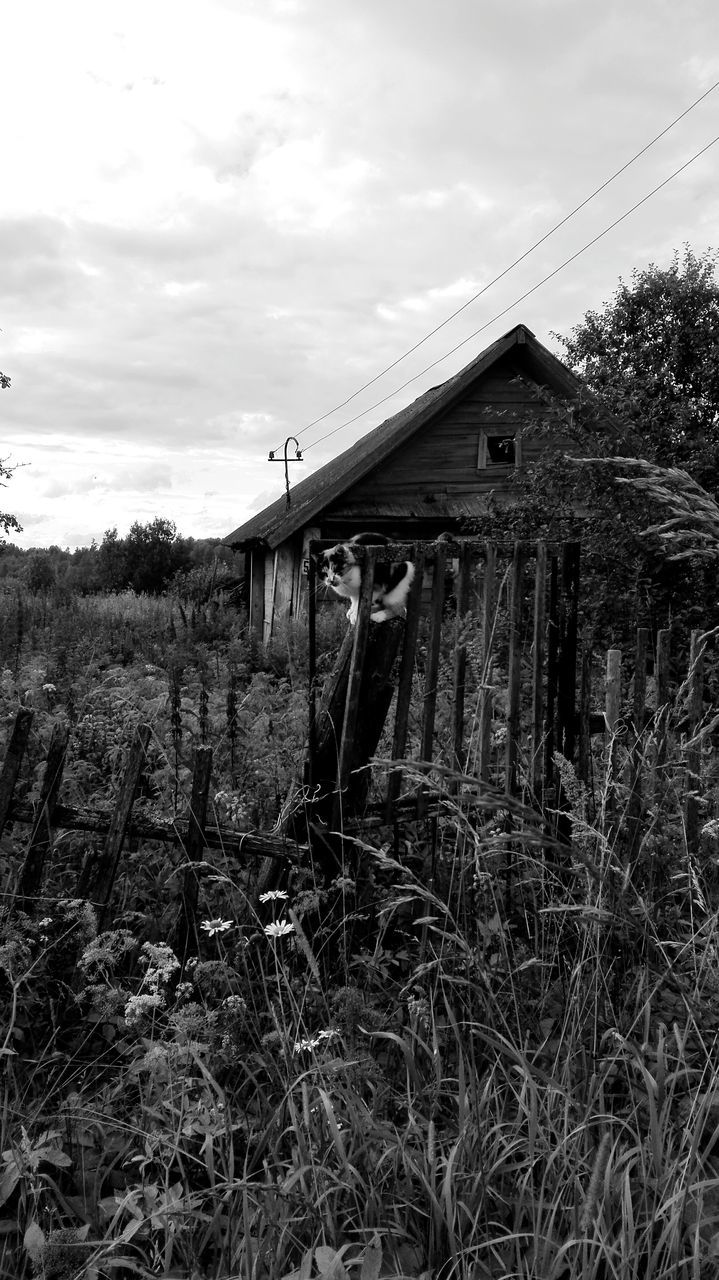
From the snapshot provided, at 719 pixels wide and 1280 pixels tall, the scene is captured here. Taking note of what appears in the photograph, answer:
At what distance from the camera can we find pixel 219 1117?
75.0 inches

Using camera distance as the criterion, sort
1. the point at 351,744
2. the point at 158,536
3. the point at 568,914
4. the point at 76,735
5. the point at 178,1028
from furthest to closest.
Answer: the point at 158,536
the point at 76,735
the point at 351,744
the point at 568,914
the point at 178,1028

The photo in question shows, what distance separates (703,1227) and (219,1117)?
0.96m

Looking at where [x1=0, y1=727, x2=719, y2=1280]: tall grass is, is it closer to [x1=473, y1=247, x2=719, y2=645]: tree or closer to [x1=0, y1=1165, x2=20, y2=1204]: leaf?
[x1=0, y1=1165, x2=20, y2=1204]: leaf

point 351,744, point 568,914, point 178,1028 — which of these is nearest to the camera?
point 178,1028

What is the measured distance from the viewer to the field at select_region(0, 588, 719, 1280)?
1.66m

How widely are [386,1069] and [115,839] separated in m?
1.20

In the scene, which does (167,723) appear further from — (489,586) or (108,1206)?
(108,1206)

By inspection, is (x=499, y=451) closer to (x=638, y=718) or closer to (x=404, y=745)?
(x=638, y=718)

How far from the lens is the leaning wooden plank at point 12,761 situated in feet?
9.77

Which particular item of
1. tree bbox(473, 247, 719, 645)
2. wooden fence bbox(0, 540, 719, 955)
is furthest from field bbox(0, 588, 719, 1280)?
tree bbox(473, 247, 719, 645)

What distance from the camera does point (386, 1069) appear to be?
225 cm

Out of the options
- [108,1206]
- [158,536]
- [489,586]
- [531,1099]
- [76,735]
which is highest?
[158,536]

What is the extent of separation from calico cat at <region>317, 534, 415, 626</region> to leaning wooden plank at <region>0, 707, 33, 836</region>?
120 cm

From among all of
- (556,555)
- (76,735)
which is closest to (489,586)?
(556,555)
